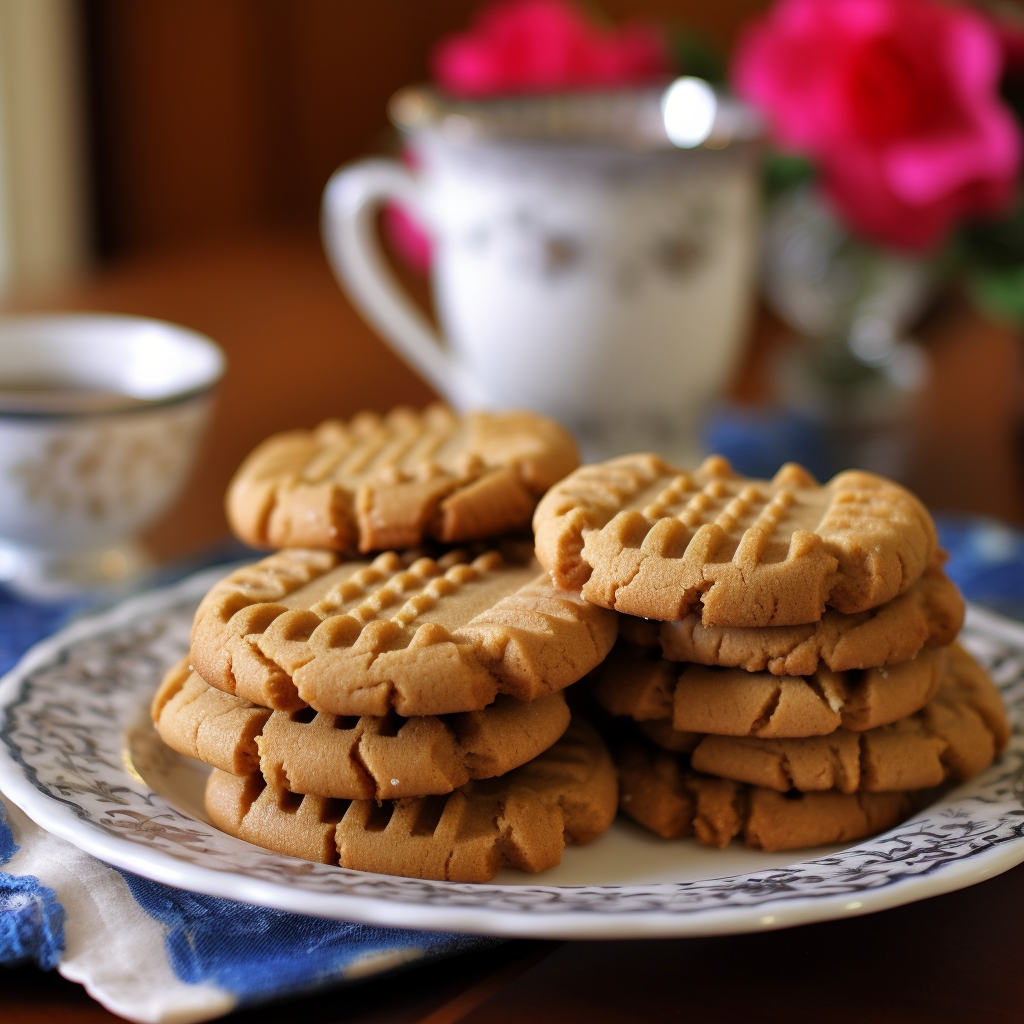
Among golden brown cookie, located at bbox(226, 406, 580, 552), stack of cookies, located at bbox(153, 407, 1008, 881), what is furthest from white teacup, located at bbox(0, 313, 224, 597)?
stack of cookies, located at bbox(153, 407, 1008, 881)

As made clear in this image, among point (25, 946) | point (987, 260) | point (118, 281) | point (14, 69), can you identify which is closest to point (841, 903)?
point (25, 946)

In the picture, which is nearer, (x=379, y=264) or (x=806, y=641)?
(x=806, y=641)

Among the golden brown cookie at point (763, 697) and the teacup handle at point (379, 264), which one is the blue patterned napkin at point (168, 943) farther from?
the teacup handle at point (379, 264)

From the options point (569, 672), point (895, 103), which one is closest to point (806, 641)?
point (569, 672)

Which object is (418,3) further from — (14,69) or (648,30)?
(648,30)

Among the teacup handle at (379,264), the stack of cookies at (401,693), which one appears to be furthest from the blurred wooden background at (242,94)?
the stack of cookies at (401,693)

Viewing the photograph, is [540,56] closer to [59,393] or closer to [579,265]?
[579,265]

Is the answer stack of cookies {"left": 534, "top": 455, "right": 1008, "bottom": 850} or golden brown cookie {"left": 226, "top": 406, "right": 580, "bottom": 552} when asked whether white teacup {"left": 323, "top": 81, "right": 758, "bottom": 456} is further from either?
stack of cookies {"left": 534, "top": 455, "right": 1008, "bottom": 850}

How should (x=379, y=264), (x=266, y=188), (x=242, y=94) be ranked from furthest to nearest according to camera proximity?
(x=266, y=188), (x=242, y=94), (x=379, y=264)
